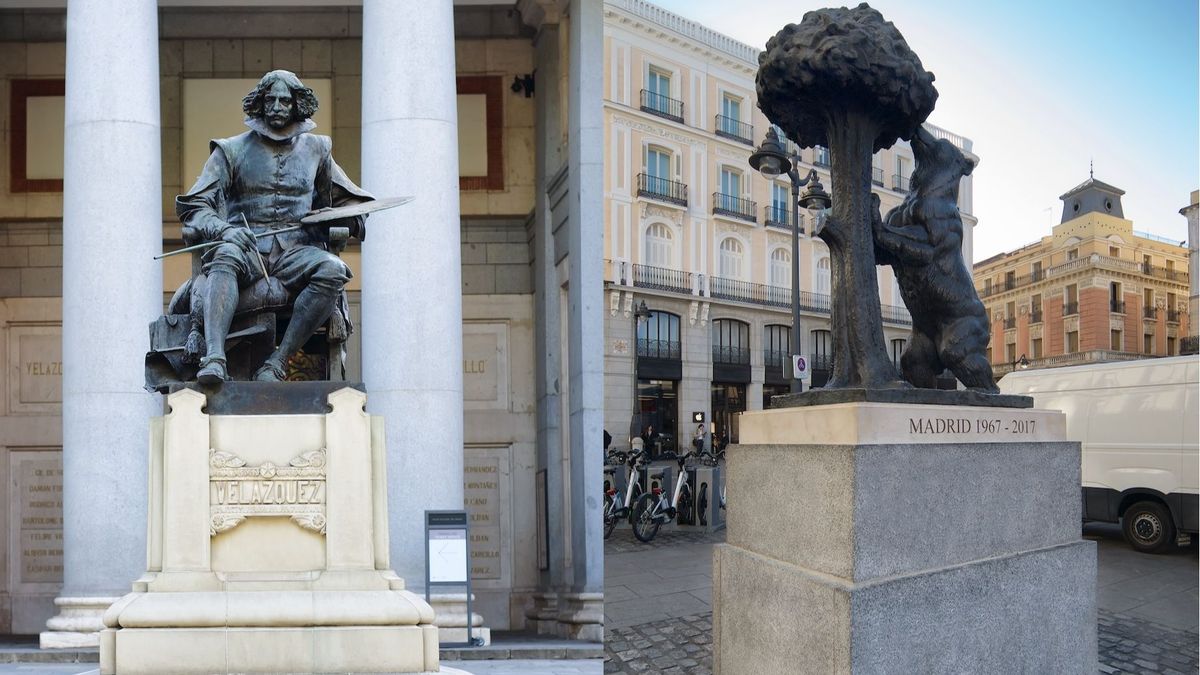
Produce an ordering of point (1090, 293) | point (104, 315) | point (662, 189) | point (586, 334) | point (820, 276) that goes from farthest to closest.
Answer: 1. point (1090, 293)
2. point (820, 276)
3. point (662, 189)
4. point (586, 334)
5. point (104, 315)

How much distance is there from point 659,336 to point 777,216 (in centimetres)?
1113

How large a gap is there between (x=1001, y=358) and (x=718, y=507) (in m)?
68.5

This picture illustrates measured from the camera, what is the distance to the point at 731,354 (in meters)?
46.9

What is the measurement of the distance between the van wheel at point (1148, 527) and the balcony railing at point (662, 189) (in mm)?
30781

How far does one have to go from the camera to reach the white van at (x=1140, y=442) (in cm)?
1355

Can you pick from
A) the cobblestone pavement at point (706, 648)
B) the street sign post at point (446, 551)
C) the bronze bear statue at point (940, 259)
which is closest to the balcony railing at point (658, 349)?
the cobblestone pavement at point (706, 648)

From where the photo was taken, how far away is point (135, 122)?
30.6 ft

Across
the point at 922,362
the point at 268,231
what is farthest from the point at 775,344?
the point at 268,231

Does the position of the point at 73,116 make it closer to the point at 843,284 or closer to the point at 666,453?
the point at 843,284

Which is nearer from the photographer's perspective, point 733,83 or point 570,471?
point 570,471

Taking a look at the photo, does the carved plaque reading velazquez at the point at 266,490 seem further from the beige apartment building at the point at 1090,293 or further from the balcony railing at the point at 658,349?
the beige apartment building at the point at 1090,293

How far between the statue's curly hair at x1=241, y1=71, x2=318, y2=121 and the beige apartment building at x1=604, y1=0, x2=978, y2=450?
109 ft

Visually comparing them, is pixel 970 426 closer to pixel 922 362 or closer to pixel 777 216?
pixel 922 362

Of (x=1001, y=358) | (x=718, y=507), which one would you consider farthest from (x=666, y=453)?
(x=1001, y=358)
